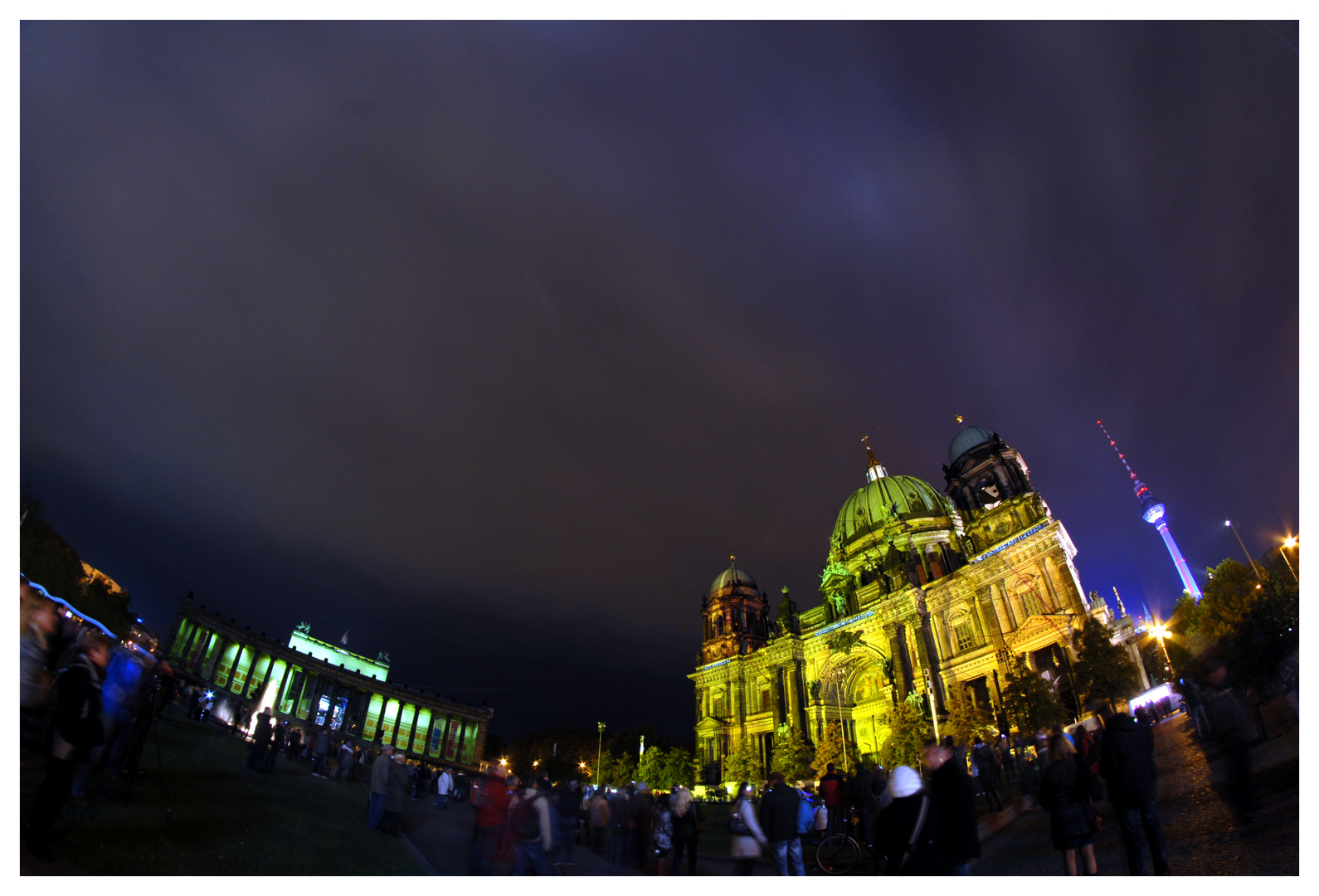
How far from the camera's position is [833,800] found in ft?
43.7

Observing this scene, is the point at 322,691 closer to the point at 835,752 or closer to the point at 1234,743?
the point at 835,752

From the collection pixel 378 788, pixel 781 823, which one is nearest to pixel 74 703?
pixel 378 788

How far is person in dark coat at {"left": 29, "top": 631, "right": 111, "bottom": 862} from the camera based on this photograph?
6770mm

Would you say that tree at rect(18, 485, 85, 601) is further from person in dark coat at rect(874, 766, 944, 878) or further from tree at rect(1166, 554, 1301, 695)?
tree at rect(1166, 554, 1301, 695)

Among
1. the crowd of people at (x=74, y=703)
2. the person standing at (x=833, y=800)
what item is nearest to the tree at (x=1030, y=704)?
the person standing at (x=833, y=800)

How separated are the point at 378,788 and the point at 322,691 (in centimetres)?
5846

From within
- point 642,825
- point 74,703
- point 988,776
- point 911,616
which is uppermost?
point 911,616

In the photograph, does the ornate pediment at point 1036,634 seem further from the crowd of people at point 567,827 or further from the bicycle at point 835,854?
the crowd of people at point 567,827

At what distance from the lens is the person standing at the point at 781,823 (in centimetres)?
880

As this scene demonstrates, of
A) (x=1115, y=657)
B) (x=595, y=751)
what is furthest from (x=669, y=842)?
(x=595, y=751)

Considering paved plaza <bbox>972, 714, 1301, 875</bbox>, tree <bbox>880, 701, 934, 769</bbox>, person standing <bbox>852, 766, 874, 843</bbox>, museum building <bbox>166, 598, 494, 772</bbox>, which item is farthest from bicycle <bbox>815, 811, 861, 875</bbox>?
museum building <bbox>166, 598, 494, 772</bbox>

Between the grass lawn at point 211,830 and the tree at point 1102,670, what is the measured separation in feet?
124

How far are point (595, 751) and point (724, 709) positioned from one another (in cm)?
4923

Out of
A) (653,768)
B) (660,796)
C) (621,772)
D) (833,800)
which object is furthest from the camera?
(621,772)
